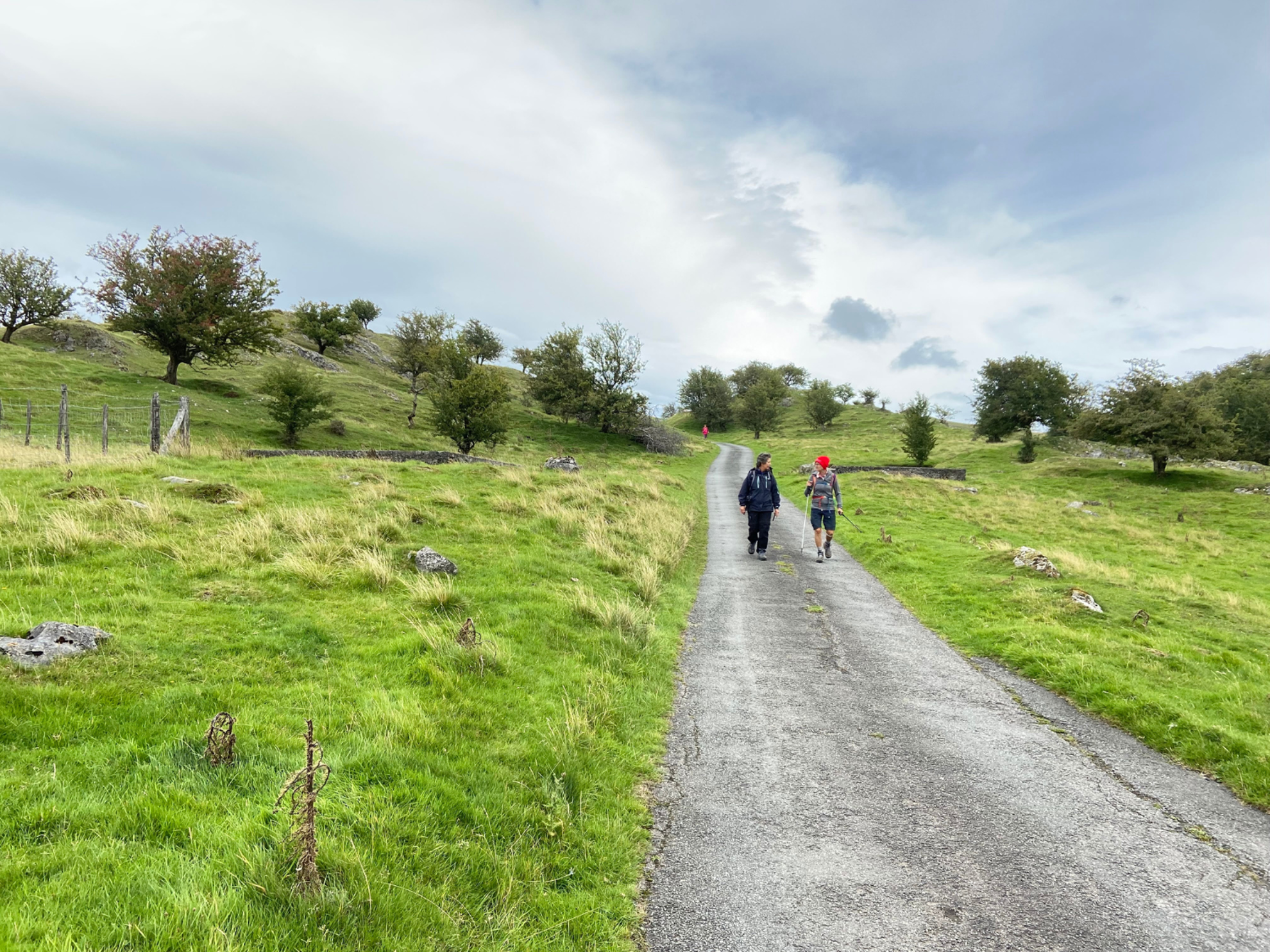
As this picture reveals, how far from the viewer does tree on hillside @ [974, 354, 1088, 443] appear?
184 ft

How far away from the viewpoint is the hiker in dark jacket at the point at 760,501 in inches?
599

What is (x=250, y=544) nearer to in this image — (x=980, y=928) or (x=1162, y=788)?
(x=980, y=928)

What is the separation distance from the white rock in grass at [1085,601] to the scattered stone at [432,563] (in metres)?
11.9

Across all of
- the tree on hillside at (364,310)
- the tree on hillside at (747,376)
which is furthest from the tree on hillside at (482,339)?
the tree on hillside at (747,376)

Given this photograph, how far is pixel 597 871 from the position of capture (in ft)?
13.2

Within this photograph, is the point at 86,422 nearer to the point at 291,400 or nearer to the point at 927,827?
the point at 291,400

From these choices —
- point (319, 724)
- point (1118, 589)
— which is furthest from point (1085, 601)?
point (319, 724)

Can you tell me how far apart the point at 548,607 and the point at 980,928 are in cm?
641

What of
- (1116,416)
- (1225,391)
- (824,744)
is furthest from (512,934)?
(1225,391)

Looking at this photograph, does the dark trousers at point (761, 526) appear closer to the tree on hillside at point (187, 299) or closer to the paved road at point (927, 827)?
the paved road at point (927, 827)

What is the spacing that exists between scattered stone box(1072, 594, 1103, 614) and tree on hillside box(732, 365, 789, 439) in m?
70.3

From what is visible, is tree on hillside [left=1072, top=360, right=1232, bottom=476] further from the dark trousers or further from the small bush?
the dark trousers

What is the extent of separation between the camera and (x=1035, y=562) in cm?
1352

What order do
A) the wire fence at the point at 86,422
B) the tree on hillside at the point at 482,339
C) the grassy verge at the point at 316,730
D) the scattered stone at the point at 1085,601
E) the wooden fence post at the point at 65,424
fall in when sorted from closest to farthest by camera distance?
the grassy verge at the point at 316,730 < the scattered stone at the point at 1085,601 < the wooden fence post at the point at 65,424 < the wire fence at the point at 86,422 < the tree on hillside at the point at 482,339
